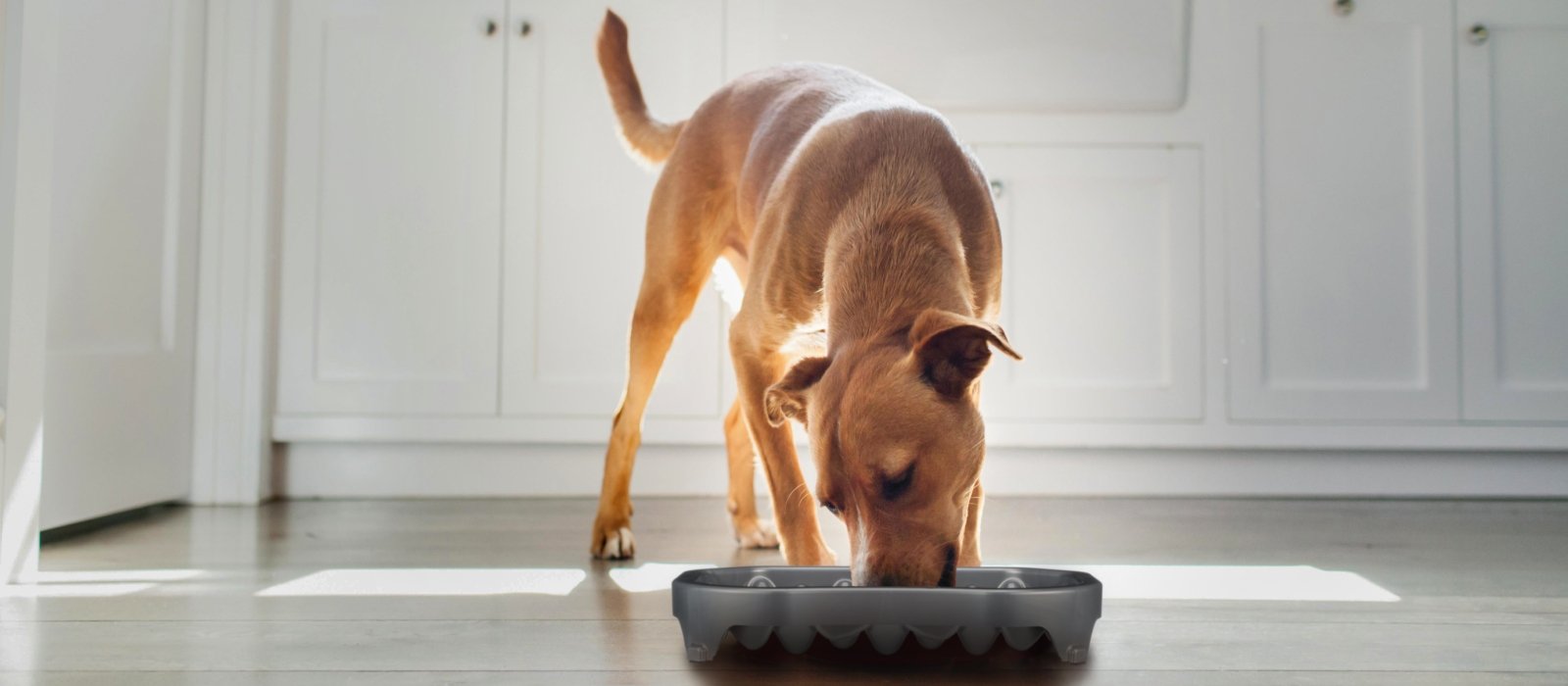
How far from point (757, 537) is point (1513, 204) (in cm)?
194

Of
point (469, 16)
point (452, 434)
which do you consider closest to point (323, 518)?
point (452, 434)

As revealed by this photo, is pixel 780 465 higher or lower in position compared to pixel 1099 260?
lower

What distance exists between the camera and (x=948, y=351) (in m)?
1.12

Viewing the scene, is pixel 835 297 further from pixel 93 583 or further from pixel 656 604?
pixel 93 583

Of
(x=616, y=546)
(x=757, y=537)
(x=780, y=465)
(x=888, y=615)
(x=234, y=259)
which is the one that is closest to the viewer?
(x=888, y=615)

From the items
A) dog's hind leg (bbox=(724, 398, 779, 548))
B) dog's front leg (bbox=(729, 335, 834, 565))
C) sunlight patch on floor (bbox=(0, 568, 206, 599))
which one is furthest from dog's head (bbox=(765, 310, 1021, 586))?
sunlight patch on floor (bbox=(0, 568, 206, 599))

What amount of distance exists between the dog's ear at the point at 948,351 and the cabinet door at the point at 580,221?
1549 millimetres

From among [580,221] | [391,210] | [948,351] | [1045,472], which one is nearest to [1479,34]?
[1045,472]

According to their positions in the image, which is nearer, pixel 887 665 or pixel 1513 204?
pixel 887 665

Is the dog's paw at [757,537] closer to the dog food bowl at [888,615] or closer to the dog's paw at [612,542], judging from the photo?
the dog's paw at [612,542]

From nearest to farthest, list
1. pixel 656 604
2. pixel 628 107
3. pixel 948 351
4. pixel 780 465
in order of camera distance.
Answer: pixel 948 351 < pixel 656 604 < pixel 780 465 < pixel 628 107

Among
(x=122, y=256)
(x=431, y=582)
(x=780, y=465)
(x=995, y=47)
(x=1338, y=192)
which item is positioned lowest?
(x=431, y=582)

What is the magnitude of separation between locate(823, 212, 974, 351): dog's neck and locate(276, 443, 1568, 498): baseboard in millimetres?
1420

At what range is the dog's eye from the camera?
3.61 feet
